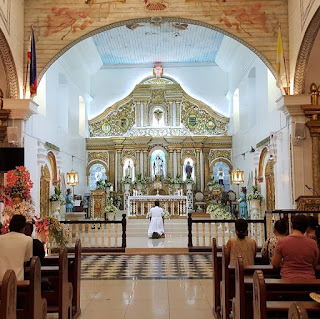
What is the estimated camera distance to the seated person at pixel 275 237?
5.09 m

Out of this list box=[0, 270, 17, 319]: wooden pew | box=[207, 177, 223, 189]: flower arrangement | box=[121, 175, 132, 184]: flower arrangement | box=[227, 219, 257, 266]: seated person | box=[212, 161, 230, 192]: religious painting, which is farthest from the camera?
box=[212, 161, 230, 192]: religious painting

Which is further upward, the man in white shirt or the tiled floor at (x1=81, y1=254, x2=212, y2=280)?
the man in white shirt

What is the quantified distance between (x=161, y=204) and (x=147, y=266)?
963cm

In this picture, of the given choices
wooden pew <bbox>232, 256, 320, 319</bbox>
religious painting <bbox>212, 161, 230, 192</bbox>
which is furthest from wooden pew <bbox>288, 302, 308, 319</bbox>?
religious painting <bbox>212, 161, 230, 192</bbox>

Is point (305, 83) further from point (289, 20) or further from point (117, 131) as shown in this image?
point (117, 131)

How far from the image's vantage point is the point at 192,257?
10.9 metres

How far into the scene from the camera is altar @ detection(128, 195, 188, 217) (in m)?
18.6

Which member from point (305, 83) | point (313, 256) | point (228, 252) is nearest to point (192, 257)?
point (305, 83)

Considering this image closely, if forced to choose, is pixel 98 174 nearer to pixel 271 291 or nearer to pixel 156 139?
pixel 156 139

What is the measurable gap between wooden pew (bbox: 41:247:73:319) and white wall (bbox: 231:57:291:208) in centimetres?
784

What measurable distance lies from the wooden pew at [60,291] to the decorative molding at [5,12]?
738 centimetres

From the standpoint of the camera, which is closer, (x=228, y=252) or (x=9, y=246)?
(x=9, y=246)

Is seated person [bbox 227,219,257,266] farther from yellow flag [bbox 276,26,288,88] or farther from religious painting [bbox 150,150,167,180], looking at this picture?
religious painting [bbox 150,150,167,180]

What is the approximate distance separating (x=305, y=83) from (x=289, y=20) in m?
1.70
